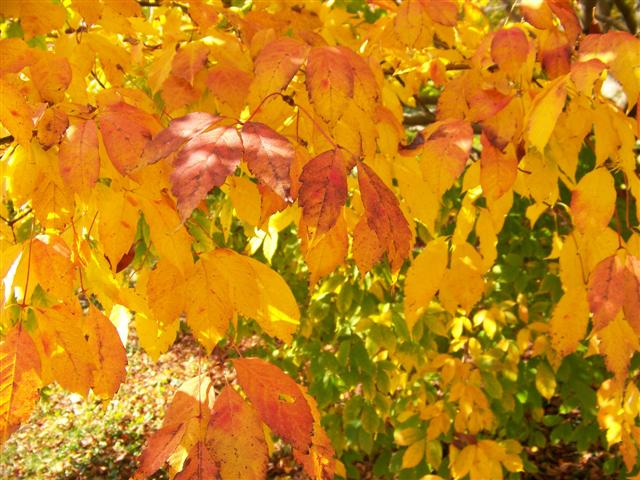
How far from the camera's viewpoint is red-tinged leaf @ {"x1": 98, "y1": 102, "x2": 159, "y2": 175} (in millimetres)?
889

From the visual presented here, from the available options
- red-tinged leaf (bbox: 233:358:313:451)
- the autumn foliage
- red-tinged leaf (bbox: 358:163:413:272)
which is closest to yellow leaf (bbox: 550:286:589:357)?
the autumn foliage

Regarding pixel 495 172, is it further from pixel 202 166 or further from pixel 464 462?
pixel 464 462

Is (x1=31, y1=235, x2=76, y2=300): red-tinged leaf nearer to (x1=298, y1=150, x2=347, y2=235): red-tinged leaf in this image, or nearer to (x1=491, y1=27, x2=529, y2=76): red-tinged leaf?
(x1=298, y1=150, x2=347, y2=235): red-tinged leaf

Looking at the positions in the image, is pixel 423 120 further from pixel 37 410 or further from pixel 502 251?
pixel 37 410

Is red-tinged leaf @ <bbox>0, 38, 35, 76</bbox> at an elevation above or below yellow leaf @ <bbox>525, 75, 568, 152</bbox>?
above

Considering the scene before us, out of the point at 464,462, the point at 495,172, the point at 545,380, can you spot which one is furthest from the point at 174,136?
the point at 545,380

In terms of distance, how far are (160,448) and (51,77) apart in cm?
65

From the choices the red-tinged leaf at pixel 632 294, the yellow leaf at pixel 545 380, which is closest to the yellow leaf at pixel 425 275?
the red-tinged leaf at pixel 632 294

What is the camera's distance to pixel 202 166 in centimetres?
74

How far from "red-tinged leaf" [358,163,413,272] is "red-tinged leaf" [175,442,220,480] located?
343 millimetres

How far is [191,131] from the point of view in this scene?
835 millimetres

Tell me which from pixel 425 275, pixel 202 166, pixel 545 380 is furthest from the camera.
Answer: pixel 545 380

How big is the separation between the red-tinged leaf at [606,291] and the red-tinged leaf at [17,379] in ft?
2.64

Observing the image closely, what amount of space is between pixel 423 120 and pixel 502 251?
73 cm
